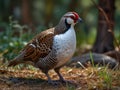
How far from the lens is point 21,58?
8297mm

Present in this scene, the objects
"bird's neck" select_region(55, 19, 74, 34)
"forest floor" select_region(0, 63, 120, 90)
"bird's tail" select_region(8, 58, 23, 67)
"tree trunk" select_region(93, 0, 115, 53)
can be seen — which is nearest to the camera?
"forest floor" select_region(0, 63, 120, 90)

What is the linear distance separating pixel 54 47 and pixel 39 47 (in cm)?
35

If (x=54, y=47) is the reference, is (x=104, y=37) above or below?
below

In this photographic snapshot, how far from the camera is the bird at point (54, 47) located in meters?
7.83

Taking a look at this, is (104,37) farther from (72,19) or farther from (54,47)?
(54,47)

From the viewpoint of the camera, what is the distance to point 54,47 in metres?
7.88

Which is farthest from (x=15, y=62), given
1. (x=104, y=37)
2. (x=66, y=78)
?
(x=104, y=37)

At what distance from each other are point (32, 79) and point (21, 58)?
0.36 meters

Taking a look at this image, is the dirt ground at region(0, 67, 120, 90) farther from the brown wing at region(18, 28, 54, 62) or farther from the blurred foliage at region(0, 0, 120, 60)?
the blurred foliage at region(0, 0, 120, 60)

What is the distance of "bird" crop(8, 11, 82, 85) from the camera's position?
25.7 ft

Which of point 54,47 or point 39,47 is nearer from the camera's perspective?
point 54,47

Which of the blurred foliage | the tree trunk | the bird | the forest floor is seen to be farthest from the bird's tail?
the tree trunk

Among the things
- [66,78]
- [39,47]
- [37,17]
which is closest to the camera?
[39,47]

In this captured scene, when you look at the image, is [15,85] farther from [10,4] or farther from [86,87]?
[10,4]
